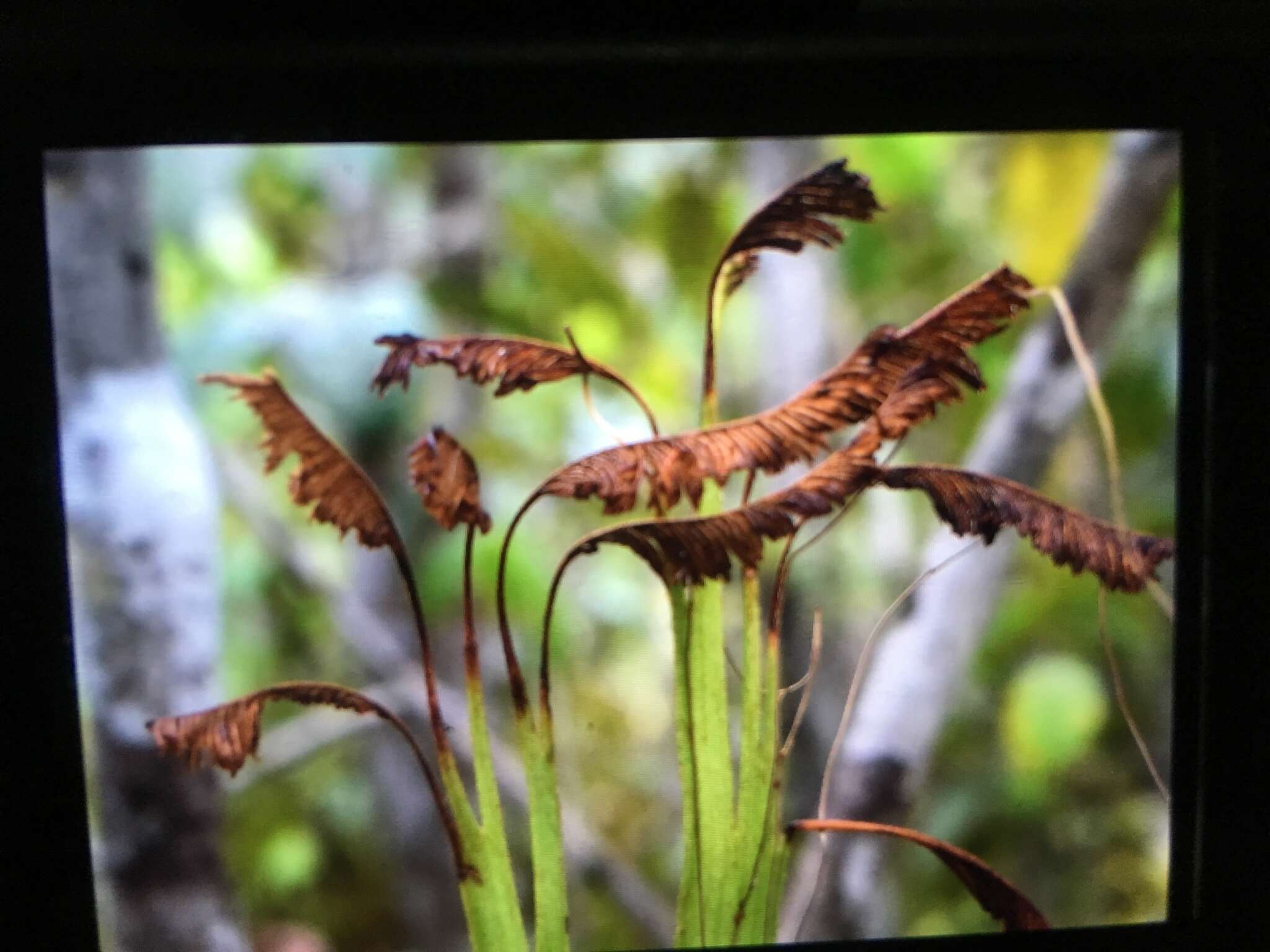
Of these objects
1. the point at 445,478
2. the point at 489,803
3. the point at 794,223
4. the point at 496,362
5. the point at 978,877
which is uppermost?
the point at 794,223

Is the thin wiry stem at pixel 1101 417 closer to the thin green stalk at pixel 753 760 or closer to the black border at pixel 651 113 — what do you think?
the black border at pixel 651 113

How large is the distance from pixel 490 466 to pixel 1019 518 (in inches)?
22.8

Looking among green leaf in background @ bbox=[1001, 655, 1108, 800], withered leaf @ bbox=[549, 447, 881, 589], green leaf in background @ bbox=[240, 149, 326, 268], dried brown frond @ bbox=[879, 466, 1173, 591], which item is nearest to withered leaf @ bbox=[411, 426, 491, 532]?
withered leaf @ bbox=[549, 447, 881, 589]

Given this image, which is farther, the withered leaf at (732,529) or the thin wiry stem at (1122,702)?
A: the thin wiry stem at (1122,702)

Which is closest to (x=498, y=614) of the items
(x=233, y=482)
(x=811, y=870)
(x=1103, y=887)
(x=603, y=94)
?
(x=233, y=482)

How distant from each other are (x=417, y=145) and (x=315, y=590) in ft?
1.62

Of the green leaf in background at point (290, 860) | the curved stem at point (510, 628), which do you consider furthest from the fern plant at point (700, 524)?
the green leaf in background at point (290, 860)

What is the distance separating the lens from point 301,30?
1055 millimetres

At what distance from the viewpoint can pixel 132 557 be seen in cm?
109

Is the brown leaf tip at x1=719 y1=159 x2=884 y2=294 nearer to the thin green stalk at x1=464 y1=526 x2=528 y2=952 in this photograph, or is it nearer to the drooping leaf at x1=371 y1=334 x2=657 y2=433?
the drooping leaf at x1=371 y1=334 x2=657 y2=433

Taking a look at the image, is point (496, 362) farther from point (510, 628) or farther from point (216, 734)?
point (216, 734)

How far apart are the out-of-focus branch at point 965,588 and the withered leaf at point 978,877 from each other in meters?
0.01

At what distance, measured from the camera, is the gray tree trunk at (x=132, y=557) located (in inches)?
42.5

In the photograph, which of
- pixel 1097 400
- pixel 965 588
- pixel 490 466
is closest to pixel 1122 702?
pixel 965 588
